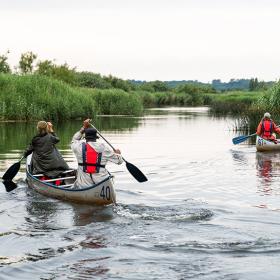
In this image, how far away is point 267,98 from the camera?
36.6 meters

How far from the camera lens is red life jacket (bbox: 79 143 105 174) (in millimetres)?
11906

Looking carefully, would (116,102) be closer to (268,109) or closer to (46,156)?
(268,109)

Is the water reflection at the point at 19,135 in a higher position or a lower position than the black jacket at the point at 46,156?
lower

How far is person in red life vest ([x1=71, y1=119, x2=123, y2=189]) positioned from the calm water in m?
0.61

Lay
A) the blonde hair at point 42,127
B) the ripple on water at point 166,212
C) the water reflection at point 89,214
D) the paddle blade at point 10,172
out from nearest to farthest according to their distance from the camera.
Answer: the ripple on water at point 166,212 → the water reflection at point 89,214 → the blonde hair at point 42,127 → the paddle blade at point 10,172

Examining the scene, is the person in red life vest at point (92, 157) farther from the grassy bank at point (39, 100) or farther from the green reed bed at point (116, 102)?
the green reed bed at point (116, 102)

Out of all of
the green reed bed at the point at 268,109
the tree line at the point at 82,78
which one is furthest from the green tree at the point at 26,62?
the green reed bed at the point at 268,109

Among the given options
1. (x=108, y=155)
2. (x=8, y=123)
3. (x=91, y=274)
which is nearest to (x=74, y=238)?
(x=91, y=274)

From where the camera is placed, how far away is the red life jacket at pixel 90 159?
11906 millimetres

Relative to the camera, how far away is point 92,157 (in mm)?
11977

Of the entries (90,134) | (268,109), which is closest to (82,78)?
(268,109)

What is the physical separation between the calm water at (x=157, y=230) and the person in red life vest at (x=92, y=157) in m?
0.61

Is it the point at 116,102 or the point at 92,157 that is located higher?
the point at 116,102

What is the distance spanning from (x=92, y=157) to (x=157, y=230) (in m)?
2.60
